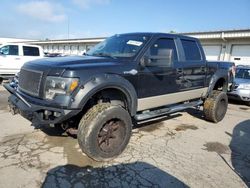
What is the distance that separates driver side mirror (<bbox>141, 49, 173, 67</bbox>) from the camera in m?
4.49

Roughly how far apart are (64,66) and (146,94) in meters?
1.68

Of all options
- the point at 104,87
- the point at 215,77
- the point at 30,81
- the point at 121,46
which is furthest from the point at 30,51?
the point at 104,87

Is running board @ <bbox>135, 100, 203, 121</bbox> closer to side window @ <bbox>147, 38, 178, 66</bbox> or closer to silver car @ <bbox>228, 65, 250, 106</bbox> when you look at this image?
side window @ <bbox>147, 38, 178, 66</bbox>

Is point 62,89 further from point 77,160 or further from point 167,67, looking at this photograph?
point 167,67

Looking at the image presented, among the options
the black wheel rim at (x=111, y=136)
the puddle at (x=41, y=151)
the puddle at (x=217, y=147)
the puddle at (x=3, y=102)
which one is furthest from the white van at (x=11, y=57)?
the puddle at (x=217, y=147)

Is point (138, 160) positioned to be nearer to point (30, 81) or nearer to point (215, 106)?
point (30, 81)

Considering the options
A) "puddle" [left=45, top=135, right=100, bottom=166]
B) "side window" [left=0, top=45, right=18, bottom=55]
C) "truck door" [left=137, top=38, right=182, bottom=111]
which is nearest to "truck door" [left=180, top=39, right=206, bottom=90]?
"truck door" [left=137, top=38, right=182, bottom=111]

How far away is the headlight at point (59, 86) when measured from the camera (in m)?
3.56

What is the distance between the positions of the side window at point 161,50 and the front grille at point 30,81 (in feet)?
6.61

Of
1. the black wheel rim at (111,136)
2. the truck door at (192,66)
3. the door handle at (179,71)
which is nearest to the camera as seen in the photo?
the black wheel rim at (111,136)

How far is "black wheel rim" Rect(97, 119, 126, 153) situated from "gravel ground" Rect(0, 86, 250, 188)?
22 cm

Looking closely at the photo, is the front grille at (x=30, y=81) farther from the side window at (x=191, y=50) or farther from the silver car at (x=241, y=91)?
the silver car at (x=241, y=91)

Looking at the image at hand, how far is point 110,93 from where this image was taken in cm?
438

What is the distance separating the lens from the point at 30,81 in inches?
159
